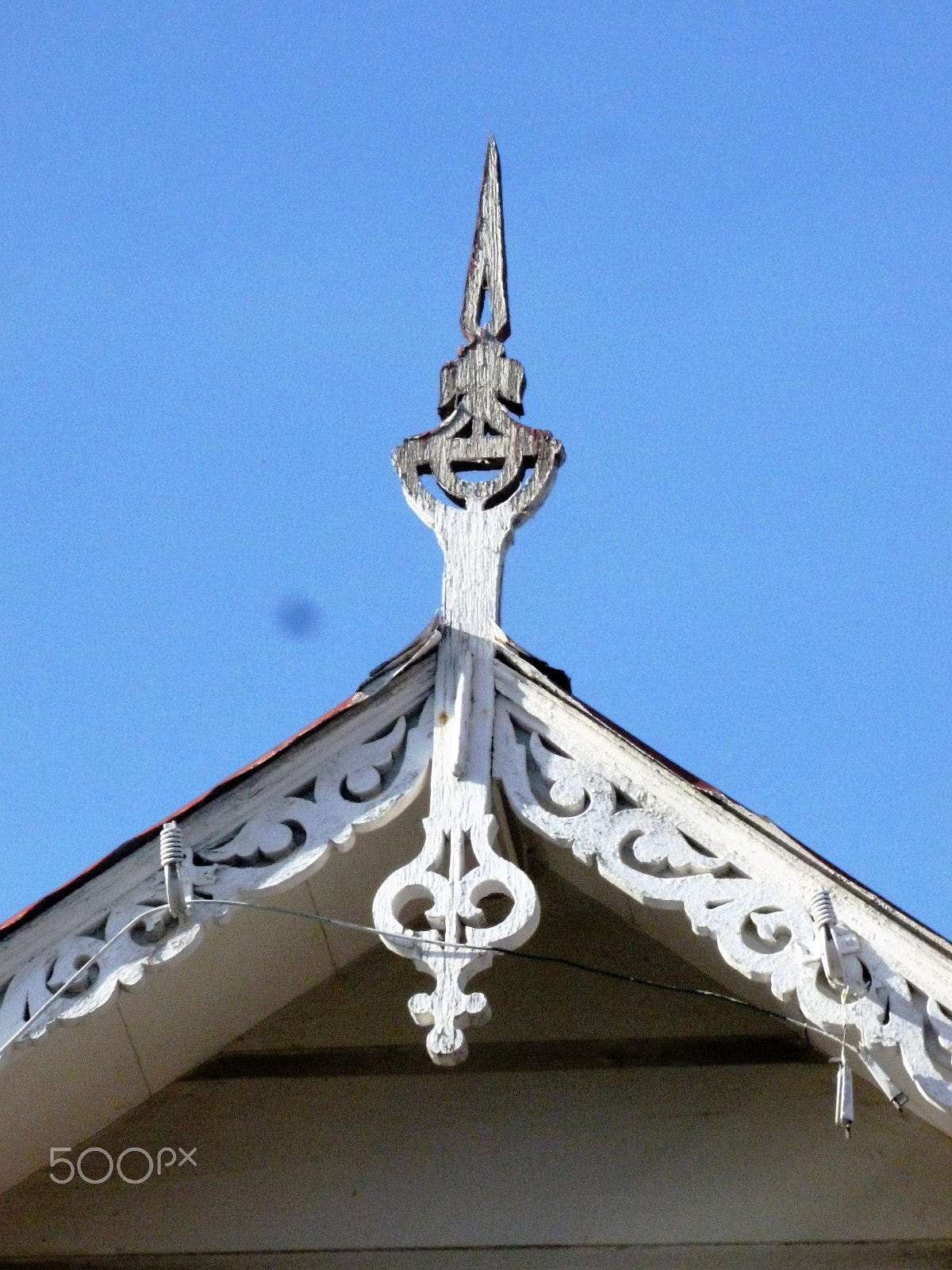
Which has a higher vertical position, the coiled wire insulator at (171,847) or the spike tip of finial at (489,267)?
the spike tip of finial at (489,267)

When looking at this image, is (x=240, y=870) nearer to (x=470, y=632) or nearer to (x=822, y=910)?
(x=470, y=632)

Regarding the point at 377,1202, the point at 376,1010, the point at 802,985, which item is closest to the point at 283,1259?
the point at 377,1202

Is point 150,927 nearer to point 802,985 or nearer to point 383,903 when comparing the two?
point 383,903

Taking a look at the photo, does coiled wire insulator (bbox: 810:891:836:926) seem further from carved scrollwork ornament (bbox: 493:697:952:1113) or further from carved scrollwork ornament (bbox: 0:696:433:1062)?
carved scrollwork ornament (bbox: 0:696:433:1062)

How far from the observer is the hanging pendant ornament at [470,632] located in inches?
187

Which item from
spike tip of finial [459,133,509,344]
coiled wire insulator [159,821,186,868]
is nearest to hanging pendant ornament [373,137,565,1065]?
spike tip of finial [459,133,509,344]

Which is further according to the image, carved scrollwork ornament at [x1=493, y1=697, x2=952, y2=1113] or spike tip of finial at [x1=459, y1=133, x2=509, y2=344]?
spike tip of finial at [x1=459, y1=133, x2=509, y2=344]

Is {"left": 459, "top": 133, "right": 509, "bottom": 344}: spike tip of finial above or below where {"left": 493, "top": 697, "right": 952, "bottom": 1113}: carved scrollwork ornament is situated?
above

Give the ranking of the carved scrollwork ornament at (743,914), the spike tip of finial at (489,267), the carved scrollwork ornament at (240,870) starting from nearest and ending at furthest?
the carved scrollwork ornament at (743,914), the carved scrollwork ornament at (240,870), the spike tip of finial at (489,267)

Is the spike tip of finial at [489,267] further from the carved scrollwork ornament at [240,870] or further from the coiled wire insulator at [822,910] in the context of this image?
the coiled wire insulator at [822,910]

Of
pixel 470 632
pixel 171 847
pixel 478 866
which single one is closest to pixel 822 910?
pixel 478 866

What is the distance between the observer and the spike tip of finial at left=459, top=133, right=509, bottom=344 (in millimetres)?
5945

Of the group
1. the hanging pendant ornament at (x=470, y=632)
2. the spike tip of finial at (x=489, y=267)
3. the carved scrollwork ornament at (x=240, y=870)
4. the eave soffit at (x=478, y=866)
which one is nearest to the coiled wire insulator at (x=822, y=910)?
the eave soffit at (x=478, y=866)

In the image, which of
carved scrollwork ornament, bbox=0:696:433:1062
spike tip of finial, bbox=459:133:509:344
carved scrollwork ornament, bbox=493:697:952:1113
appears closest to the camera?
carved scrollwork ornament, bbox=493:697:952:1113
